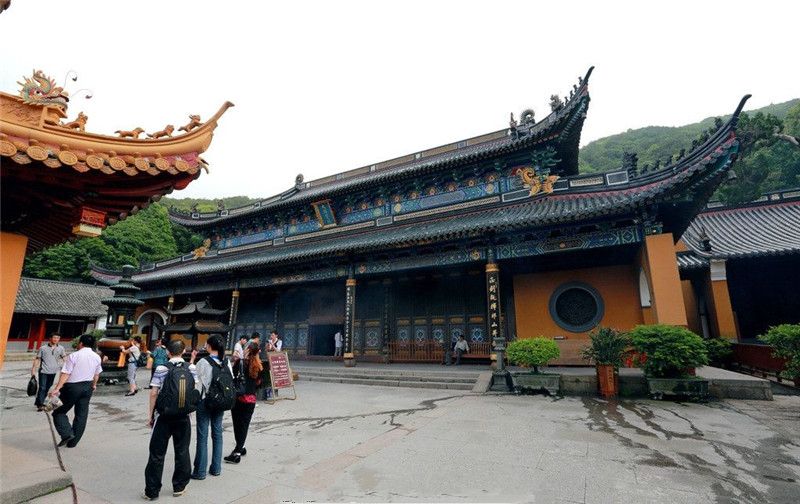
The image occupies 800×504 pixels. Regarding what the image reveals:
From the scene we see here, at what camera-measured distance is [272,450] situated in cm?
440

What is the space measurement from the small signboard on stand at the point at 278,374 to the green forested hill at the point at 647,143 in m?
44.4

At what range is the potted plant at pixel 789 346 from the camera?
24.3ft

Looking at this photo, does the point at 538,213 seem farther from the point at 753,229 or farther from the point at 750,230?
the point at 753,229

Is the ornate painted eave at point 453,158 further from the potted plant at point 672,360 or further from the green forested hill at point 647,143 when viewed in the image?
the green forested hill at point 647,143

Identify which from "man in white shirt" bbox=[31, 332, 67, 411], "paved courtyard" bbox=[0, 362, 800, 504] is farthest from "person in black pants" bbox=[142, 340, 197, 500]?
"man in white shirt" bbox=[31, 332, 67, 411]

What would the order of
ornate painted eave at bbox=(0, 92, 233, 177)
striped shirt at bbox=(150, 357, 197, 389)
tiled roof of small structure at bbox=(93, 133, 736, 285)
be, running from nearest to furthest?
ornate painted eave at bbox=(0, 92, 233, 177) → striped shirt at bbox=(150, 357, 197, 389) → tiled roof of small structure at bbox=(93, 133, 736, 285)

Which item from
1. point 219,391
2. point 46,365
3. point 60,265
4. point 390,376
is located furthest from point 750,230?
point 60,265

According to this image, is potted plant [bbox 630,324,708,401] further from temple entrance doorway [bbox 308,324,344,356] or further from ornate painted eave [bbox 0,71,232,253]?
temple entrance doorway [bbox 308,324,344,356]

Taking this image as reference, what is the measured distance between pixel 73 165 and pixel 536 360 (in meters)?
7.88

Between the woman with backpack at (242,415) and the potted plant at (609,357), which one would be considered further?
the potted plant at (609,357)

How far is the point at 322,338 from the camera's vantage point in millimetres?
16422

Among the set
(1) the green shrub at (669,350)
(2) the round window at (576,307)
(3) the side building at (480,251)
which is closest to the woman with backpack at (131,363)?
(3) the side building at (480,251)

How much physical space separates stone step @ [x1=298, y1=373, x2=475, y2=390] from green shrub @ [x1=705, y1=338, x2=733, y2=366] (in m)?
8.29

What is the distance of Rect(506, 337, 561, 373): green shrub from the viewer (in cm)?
772
